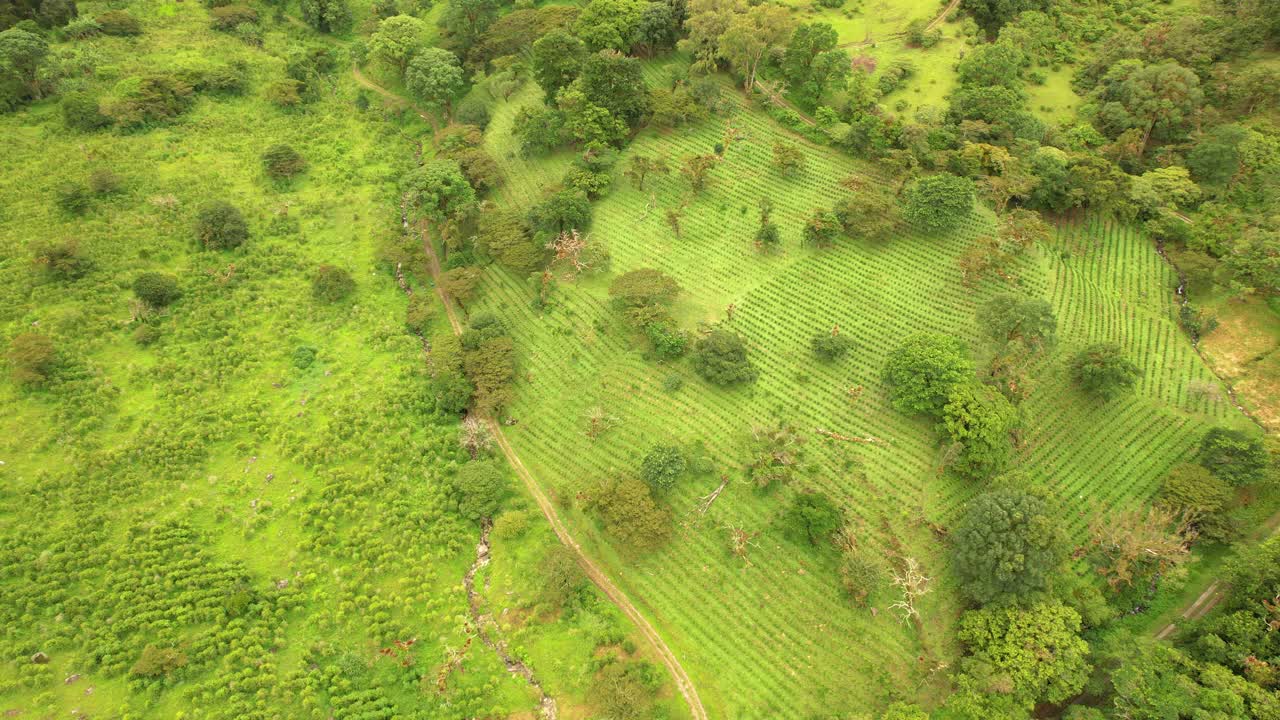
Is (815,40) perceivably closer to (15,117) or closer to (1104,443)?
(1104,443)

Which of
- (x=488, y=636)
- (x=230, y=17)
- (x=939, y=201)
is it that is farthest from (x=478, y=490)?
(x=230, y=17)

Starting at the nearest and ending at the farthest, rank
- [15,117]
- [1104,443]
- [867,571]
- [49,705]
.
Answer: [49,705] < [867,571] < [1104,443] < [15,117]

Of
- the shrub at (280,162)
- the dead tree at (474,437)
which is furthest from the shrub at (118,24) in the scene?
the dead tree at (474,437)

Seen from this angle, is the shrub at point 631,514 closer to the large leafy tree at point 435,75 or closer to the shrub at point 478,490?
the shrub at point 478,490

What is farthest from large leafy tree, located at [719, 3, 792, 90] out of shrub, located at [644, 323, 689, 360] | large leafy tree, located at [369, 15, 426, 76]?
large leafy tree, located at [369, 15, 426, 76]

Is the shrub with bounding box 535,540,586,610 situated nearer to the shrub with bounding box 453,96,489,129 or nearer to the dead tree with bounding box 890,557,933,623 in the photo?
the dead tree with bounding box 890,557,933,623

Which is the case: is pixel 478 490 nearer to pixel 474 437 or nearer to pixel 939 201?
pixel 474 437

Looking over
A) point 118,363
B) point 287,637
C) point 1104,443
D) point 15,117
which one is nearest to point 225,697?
point 287,637
